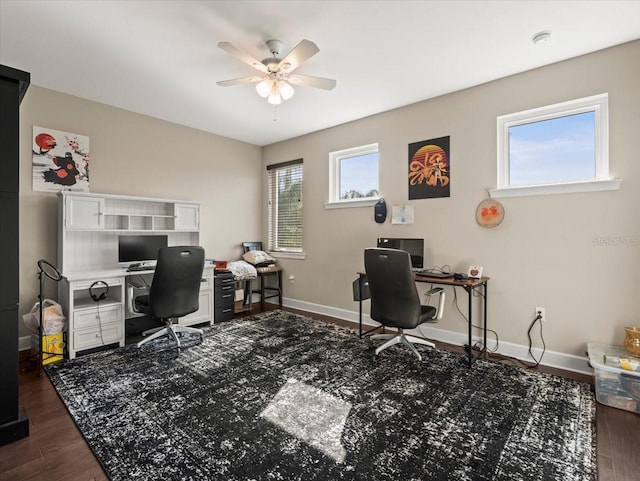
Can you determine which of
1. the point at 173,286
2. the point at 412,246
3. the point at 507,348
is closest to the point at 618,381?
the point at 507,348

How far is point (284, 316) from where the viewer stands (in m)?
4.47

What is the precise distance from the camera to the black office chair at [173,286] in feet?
9.95

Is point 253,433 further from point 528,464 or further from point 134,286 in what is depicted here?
point 134,286

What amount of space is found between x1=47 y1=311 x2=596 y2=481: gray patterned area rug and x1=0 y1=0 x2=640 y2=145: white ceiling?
2733mm

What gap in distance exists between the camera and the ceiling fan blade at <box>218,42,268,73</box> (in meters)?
2.19

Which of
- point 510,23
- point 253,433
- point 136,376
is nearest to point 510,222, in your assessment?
point 510,23

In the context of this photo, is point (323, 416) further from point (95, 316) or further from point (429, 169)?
point (429, 169)

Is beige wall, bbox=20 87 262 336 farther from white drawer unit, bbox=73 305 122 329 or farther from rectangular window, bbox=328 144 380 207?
rectangular window, bbox=328 144 380 207

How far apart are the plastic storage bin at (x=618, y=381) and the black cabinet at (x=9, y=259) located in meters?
3.76

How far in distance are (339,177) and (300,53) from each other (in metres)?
2.43

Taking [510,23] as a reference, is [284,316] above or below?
below

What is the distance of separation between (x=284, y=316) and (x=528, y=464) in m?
3.27

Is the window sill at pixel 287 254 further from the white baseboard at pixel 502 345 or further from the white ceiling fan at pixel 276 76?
the white ceiling fan at pixel 276 76

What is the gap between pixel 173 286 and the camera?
3.12 metres
